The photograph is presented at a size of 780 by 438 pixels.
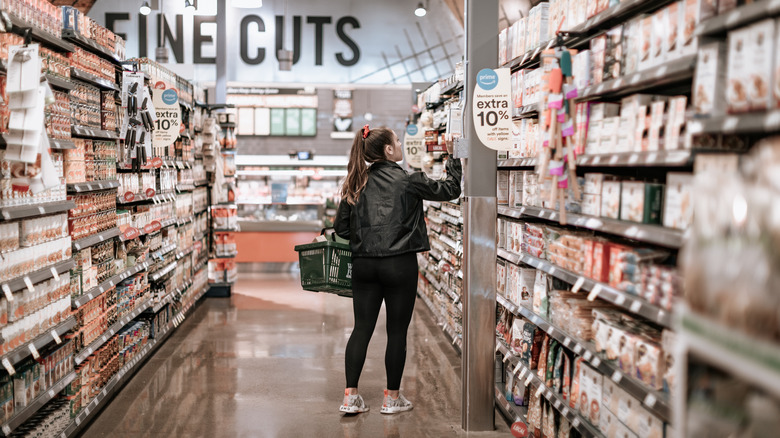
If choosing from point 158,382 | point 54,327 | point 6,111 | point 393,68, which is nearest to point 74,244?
point 54,327

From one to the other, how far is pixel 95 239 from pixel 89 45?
1302mm

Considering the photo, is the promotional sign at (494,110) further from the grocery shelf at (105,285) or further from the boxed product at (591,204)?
the grocery shelf at (105,285)

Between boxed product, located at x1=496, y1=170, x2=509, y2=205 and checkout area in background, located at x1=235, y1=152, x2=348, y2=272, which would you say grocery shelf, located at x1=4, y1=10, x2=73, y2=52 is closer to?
boxed product, located at x1=496, y1=170, x2=509, y2=205

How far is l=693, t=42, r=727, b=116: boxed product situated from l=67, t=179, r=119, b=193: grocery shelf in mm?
3612

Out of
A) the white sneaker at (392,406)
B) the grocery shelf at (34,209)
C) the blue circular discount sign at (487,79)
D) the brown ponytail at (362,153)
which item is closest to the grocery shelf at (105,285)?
the grocery shelf at (34,209)

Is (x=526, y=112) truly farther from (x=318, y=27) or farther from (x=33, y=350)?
(x=318, y=27)

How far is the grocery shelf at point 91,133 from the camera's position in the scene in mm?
4438

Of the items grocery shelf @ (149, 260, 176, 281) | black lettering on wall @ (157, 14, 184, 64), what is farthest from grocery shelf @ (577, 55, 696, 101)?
black lettering on wall @ (157, 14, 184, 64)

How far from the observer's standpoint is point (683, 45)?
2740mm

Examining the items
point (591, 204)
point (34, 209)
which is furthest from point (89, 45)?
point (591, 204)

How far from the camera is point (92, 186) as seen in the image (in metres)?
4.72

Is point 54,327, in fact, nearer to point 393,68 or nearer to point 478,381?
point 478,381

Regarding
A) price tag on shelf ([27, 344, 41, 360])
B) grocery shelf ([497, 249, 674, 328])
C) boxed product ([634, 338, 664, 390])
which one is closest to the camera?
grocery shelf ([497, 249, 674, 328])

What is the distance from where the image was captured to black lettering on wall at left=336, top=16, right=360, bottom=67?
13.4 m
